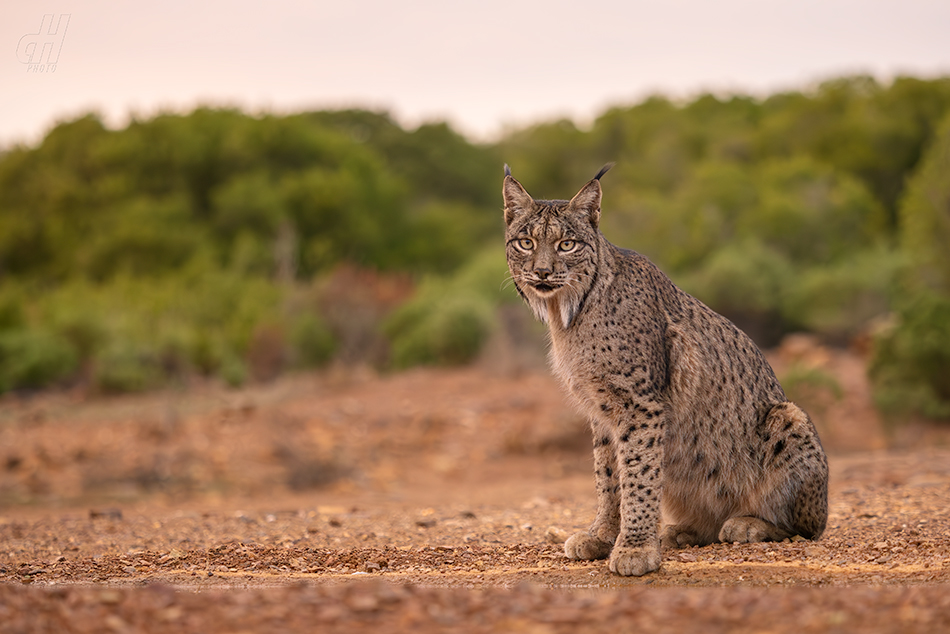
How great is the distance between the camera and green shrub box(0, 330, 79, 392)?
24.2 meters

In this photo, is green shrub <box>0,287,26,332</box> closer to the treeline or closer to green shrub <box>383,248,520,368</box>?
the treeline

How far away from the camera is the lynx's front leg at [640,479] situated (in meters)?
6.82

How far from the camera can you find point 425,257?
4756 cm

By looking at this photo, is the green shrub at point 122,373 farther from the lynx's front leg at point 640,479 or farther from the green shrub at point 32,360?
the lynx's front leg at point 640,479

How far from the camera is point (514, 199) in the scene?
7.40m

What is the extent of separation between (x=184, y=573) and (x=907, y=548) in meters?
5.45

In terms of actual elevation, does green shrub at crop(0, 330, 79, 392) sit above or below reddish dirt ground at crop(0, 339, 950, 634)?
above

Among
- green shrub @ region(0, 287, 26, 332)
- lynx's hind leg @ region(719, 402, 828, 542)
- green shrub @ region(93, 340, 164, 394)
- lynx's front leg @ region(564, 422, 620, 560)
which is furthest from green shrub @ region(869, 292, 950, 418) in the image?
green shrub @ region(0, 287, 26, 332)

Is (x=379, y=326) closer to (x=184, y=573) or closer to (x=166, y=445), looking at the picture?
(x=166, y=445)

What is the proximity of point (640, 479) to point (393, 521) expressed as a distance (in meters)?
3.99

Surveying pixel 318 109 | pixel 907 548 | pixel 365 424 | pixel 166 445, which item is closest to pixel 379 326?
pixel 365 424

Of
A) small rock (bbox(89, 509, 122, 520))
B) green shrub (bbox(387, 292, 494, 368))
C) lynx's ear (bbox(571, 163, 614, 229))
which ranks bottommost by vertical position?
small rock (bbox(89, 509, 122, 520))

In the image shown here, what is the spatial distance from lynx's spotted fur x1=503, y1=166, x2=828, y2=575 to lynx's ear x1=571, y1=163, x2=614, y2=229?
0.04ft

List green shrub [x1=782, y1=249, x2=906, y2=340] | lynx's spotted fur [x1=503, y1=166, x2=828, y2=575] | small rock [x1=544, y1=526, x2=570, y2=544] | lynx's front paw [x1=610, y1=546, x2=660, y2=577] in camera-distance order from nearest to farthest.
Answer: lynx's front paw [x1=610, y1=546, x2=660, y2=577] < lynx's spotted fur [x1=503, y1=166, x2=828, y2=575] < small rock [x1=544, y1=526, x2=570, y2=544] < green shrub [x1=782, y1=249, x2=906, y2=340]
